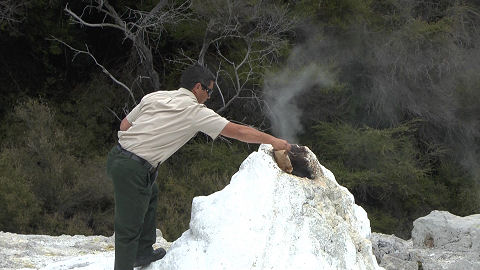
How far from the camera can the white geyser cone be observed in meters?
3.27

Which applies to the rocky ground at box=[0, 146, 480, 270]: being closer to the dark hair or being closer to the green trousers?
the green trousers

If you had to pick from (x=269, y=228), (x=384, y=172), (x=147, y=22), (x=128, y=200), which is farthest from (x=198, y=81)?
(x=384, y=172)

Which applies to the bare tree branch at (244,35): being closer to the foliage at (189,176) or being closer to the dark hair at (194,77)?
the foliage at (189,176)

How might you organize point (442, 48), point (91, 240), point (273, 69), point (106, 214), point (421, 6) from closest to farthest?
point (91, 240) → point (106, 214) → point (273, 69) → point (442, 48) → point (421, 6)

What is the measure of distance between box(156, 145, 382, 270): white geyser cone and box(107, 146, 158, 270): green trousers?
26 centimetres

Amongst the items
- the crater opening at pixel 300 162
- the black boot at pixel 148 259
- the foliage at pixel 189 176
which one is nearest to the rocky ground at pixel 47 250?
the black boot at pixel 148 259

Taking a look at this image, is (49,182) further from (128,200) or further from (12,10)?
(128,200)

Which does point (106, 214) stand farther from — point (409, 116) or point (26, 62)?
point (409, 116)

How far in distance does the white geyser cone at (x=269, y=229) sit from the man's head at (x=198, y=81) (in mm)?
408

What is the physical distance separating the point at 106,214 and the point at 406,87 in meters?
5.46

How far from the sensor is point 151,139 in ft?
10.7

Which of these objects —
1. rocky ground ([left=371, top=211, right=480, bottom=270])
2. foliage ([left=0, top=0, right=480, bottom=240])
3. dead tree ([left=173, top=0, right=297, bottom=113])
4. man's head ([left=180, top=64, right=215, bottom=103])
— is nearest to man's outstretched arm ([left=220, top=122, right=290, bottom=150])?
man's head ([left=180, top=64, right=215, bottom=103])

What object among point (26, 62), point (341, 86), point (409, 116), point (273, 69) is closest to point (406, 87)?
point (409, 116)

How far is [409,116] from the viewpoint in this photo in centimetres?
1274
